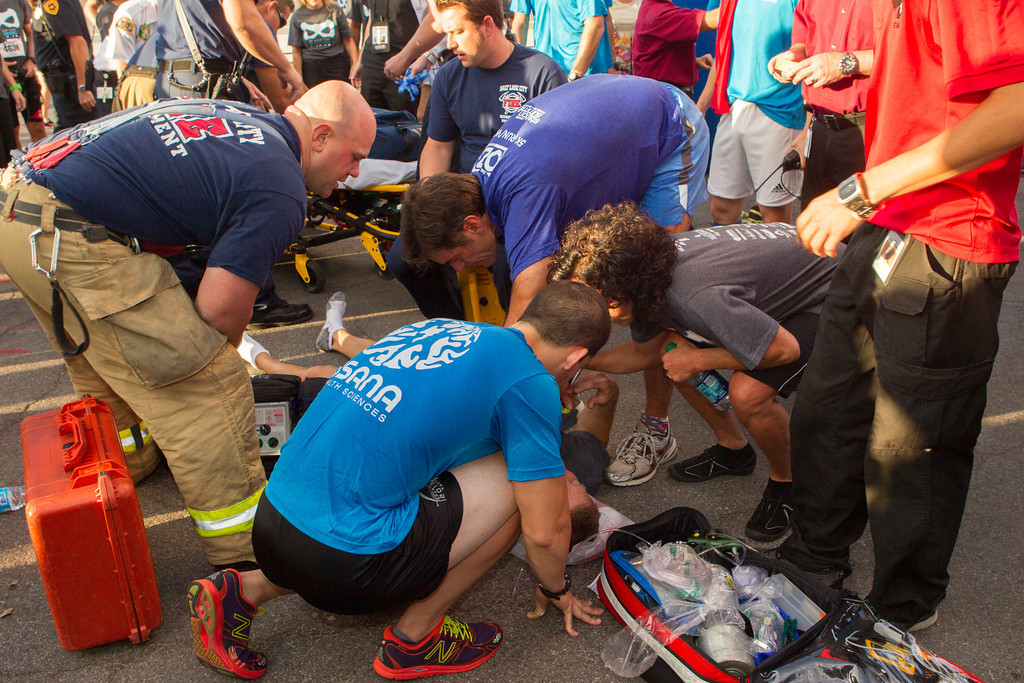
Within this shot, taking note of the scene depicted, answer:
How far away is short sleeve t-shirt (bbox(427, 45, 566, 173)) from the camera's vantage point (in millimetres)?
3266

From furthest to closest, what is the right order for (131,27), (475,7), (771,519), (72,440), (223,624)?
(131,27) < (475,7) < (771,519) < (72,440) < (223,624)

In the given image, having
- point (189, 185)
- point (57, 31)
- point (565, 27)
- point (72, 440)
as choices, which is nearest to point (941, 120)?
point (189, 185)

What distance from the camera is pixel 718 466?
271cm

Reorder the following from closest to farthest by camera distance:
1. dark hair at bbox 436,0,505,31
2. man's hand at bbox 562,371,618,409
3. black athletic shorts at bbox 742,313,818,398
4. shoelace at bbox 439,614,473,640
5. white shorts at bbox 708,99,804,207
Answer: shoelace at bbox 439,614,473,640 → black athletic shorts at bbox 742,313,818,398 → man's hand at bbox 562,371,618,409 → dark hair at bbox 436,0,505,31 → white shorts at bbox 708,99,804,207

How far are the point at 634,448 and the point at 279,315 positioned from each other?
7.19 feet

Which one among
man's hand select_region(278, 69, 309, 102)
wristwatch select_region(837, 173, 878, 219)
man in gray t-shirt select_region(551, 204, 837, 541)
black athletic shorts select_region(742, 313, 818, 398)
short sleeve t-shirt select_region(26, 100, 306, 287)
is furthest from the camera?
man's hand select_region(278, 69, 309, 102)

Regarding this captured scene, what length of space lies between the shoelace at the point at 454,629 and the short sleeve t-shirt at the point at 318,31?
17.1 ft

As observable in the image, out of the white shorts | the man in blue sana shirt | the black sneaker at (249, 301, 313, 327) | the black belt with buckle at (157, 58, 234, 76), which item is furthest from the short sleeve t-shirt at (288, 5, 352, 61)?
the man in blue sana shirt

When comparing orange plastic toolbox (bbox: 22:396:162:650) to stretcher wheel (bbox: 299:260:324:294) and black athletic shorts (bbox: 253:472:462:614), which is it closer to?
black athletic shorts (bbox: 253:472:462:614)

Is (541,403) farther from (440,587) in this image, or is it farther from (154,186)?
(154,186)

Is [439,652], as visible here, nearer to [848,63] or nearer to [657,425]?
[657,425]

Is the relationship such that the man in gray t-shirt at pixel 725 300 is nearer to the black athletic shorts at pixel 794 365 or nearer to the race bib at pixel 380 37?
the black athletic shorts at pixel 794 365

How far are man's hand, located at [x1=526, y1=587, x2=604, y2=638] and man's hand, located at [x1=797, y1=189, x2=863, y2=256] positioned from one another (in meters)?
1.11

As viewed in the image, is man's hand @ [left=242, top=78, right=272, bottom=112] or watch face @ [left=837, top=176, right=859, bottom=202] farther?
man's hand @ [left=242, top=78, right=272, bottom=112]
